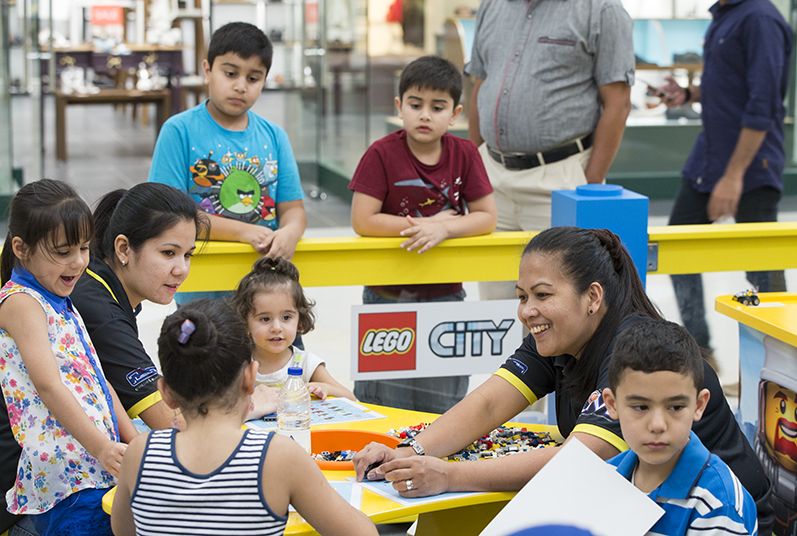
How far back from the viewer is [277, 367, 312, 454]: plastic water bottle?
2.15 m

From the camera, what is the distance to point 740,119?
171 inches

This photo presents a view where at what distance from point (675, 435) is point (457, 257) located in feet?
4.93

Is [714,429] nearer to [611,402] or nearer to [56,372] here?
[611,402]

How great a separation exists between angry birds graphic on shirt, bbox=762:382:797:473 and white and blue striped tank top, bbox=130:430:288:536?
1679 mm

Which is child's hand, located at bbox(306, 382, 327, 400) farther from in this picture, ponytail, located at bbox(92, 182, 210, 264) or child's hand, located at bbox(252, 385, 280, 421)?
ponytail, located at bbox(92, 182, 210, 264)

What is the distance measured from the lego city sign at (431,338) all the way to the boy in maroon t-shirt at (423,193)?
53 mm

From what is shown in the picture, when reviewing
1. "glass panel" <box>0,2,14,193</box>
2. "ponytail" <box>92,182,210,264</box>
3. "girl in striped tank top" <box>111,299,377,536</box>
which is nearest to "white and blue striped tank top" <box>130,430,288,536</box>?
"girl in striped tank top" <box>111,299,377,536</box>

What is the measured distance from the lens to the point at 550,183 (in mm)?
3709

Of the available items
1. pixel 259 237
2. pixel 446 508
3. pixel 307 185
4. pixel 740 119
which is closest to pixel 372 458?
pixel 446 508

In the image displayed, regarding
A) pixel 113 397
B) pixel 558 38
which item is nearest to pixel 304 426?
pixel 113 397

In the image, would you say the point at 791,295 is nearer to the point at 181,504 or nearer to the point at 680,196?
the point at 680,196

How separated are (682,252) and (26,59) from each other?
19.3ft

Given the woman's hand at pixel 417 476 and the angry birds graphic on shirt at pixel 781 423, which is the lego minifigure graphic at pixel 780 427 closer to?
the angry birds graphic on shirt at pixel 781 423

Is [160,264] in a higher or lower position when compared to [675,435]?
higher
